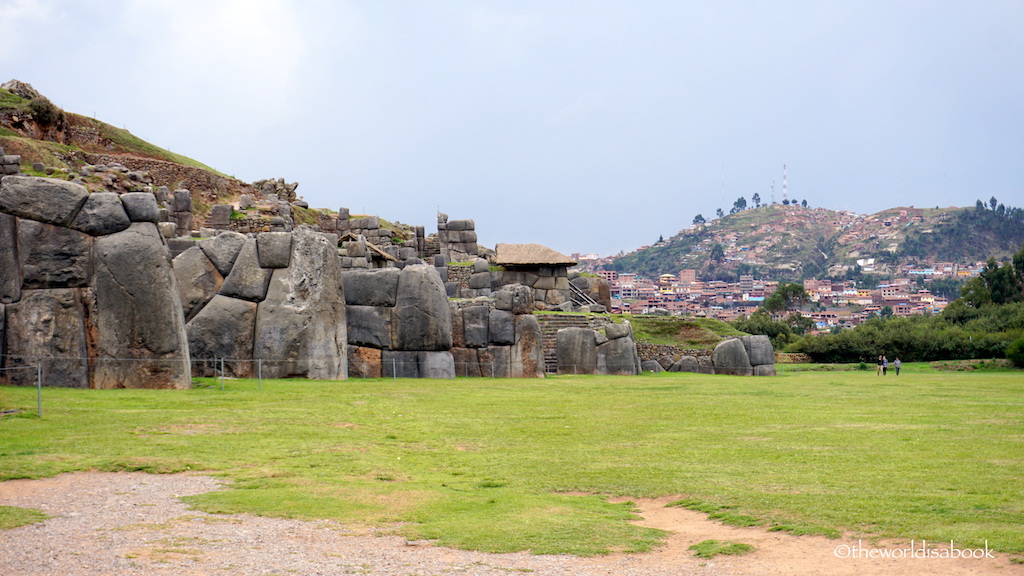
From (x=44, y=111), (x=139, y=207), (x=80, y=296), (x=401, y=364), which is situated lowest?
(x=401, y=364)

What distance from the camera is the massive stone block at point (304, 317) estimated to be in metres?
23.3

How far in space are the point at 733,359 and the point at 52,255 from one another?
29.1 m

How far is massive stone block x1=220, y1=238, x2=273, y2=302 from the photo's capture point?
2377cm

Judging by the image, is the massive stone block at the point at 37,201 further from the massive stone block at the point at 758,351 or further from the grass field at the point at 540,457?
the massive stone block at the point at 758,351

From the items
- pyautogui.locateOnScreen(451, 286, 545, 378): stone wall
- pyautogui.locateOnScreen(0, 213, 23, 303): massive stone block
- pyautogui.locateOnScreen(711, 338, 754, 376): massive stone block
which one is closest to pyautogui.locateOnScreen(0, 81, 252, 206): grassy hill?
pyautogui.locateOnScreen(451, 286, 545, 378): stone wall

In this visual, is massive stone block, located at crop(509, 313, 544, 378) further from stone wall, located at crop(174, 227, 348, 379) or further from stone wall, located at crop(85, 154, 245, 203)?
stone wall, located at crop(85, 154, 245, 203)

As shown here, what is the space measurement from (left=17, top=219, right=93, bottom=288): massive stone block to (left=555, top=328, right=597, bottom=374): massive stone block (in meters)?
19.2

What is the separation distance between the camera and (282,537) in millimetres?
8719

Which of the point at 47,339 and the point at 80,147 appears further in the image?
the point at 80,147

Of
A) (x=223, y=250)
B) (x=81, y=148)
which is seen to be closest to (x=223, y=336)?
(x=223, y=250)

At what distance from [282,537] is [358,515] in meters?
1.16

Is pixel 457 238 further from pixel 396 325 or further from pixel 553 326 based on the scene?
pixel 396 325

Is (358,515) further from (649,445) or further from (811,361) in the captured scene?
(811,361)

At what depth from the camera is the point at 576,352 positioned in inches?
1382
